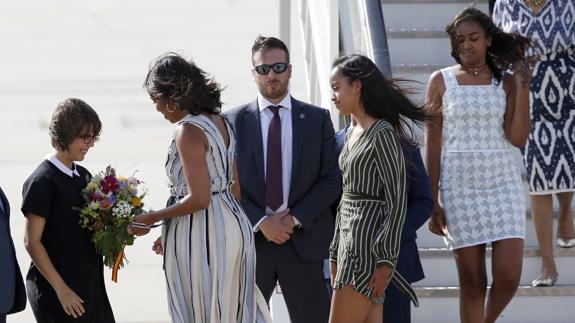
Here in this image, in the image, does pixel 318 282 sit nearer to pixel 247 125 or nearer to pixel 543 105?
pixel 247 125

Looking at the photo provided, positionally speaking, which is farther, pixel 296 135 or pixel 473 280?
pixel 296 135

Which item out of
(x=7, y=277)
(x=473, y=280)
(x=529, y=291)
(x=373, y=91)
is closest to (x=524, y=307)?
(x=529, y=291)

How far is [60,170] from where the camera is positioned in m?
5.82

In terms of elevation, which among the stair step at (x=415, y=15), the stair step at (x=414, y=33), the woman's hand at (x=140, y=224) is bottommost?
the woman's hand at (x=140, y=224)

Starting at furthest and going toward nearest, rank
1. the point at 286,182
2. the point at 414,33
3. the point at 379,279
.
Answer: the point at 414,33, the point at 286,182, the point at 379,279

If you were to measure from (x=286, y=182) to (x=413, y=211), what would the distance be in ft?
2.73

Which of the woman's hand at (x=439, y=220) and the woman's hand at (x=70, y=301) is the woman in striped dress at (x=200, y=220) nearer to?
the woman's hand at (x=70, y=301)

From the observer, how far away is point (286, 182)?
6.64 metres

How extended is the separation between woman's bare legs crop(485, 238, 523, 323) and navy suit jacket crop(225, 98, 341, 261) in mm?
852

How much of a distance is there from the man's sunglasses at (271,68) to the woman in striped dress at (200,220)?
0.81m

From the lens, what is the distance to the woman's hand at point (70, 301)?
5.75 m

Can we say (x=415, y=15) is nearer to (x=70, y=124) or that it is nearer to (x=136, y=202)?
(x=136, y=202)

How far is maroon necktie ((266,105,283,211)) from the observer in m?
6.61

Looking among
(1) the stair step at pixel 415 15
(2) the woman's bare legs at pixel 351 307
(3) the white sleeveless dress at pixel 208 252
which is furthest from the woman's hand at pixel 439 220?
(1) the stair step at pixel 415 15
